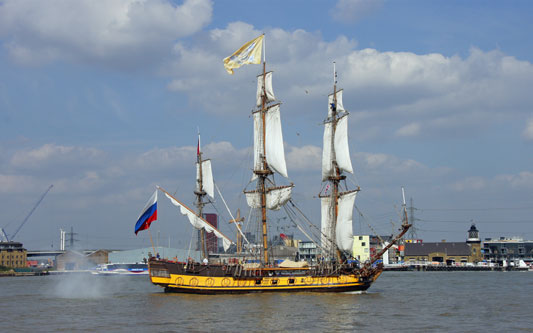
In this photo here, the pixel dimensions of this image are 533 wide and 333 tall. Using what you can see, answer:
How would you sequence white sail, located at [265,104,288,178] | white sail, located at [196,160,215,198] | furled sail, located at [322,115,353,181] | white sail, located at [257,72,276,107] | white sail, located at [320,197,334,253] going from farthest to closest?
white sail, located at [196,160,215,198] → furled sail, located at [322,115,353,181] → white sail, located at [320,197,334,253] → white sail, located at [257,72,276,107] → white sail, located at [265,104,288,178]

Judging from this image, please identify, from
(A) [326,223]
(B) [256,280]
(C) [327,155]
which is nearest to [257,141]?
(C) [327,155]

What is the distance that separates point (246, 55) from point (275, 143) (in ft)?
42.1

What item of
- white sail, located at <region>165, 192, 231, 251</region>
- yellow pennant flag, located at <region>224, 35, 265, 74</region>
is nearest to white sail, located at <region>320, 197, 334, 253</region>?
white sail, located at <region>165, 192, 231, 251</region>

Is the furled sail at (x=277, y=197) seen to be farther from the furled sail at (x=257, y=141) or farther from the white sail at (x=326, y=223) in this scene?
the white sail at (x=326, y=223)

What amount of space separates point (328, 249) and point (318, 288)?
36.1 ft

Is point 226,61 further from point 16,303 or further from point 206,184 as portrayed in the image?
point 16,303

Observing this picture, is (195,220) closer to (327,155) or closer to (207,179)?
(207,179)

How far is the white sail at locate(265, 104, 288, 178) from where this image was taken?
8550cm

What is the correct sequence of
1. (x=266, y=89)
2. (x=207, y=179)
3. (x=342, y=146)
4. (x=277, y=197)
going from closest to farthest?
(x=277, y=197)
(x=266, y=89)
(x=342, y=146)
(x=207, y=179)

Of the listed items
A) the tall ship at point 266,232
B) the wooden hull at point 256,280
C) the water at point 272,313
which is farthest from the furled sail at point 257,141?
the water at point 272,313

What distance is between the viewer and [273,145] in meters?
85.9

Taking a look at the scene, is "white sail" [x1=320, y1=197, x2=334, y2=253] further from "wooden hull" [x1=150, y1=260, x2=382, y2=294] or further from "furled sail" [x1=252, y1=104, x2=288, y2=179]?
"wooden hull" [x1=150, y1=260, x2=382, y2=294]

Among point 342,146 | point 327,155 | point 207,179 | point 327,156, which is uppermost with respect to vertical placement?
point 342,146

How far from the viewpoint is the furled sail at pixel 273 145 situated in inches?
3366
